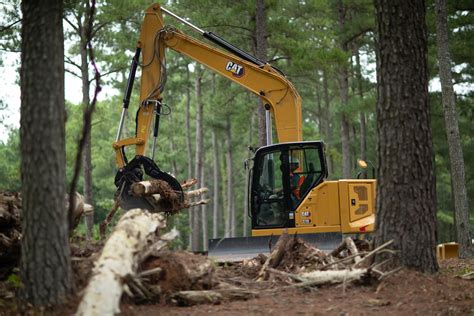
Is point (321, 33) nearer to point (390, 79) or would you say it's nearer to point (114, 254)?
point (390, 79)

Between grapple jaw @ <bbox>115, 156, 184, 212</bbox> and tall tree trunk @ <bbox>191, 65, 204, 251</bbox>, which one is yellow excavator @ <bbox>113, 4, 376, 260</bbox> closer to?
grapple jaw @ <bbox>115, 156, 184, 212</bbox>

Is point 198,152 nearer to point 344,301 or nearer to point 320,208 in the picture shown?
point 320,208

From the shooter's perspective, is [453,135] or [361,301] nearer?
[361,301]

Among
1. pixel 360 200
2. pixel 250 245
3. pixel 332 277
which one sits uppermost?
pixel 360 200

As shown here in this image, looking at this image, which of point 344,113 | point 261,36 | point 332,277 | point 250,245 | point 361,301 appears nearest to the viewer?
point 361,301

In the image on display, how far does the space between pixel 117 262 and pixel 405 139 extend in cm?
360

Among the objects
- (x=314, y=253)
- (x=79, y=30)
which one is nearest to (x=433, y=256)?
(x=314, y=253)

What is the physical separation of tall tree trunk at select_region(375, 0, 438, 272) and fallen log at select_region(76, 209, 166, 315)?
8.80 ft

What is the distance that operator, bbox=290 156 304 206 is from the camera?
13.0m

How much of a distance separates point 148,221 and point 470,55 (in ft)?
55.2

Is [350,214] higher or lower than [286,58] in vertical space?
lower

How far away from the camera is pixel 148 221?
7430 mm

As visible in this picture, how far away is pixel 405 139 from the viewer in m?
7.86

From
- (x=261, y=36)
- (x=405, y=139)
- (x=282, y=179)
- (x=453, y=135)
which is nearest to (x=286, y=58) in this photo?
(x=261, y=36)
